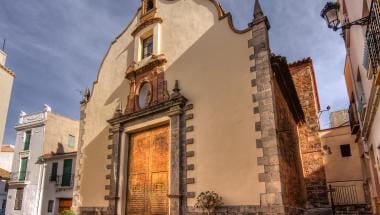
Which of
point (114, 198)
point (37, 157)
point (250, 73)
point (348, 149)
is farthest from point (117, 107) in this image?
point (37, 157)

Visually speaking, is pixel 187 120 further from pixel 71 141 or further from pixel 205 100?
pixel 71 141

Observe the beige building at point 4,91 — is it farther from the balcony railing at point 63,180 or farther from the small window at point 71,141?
the small window at point 71,141

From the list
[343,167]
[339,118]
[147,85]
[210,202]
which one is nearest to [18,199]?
[147,85]

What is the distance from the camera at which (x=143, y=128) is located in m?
9.91

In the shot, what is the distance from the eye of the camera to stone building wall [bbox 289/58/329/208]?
43.9ft

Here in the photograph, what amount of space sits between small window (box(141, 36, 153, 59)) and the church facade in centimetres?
4

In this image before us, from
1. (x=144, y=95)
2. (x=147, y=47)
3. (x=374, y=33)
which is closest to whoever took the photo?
(x=374, y=33)

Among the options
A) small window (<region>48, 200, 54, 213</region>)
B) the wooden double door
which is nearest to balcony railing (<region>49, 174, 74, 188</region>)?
small window (<region>48, 200, 54, 213</region>)

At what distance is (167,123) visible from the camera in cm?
929

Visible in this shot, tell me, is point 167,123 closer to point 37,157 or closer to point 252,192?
point 252,192

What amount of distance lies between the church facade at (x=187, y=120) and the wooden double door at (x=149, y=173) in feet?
0.11

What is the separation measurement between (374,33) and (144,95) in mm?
7820

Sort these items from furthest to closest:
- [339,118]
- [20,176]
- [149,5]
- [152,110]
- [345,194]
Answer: [339,118]
[20,176]
[345,194]
[149,5]
[152,110]

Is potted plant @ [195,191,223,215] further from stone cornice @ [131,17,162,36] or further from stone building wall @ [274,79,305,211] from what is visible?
stone cornice @ [131,17,162,36]
